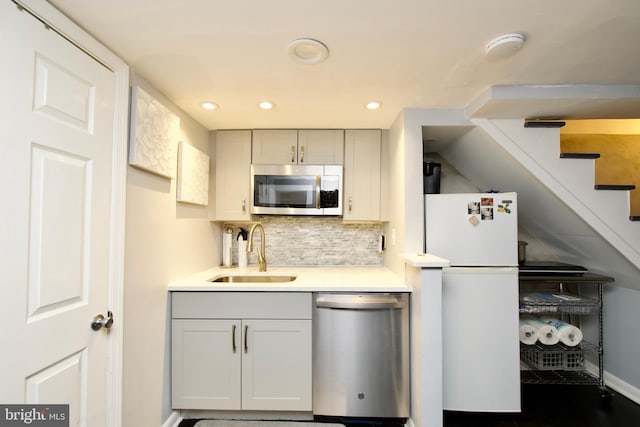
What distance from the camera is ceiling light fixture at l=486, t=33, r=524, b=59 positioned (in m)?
1.23

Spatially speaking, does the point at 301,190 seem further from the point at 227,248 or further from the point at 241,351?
the point at 241,351

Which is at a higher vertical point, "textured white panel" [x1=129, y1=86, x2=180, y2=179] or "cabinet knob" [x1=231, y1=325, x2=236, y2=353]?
"textured white panel" [x1=129, y1=86, x2=180, y2=179]

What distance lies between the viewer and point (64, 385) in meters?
1.13

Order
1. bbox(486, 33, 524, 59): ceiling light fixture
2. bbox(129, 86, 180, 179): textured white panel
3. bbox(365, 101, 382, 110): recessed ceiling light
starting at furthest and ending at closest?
bbox(365, 101, 382, 110): recessed ceiling light → bbox(129, 86, 180, 179): textured white panel → bbox(486, 33, 524, 59): ceiling light fixture

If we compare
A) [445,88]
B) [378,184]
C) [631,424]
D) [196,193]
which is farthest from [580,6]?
[631,424]

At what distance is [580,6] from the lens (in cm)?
106

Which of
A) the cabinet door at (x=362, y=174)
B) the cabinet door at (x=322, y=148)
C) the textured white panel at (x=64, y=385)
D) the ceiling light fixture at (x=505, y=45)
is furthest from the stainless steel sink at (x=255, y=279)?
the ceiling light fixture at (x=505, y=45)

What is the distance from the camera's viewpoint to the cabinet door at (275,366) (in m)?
1.87

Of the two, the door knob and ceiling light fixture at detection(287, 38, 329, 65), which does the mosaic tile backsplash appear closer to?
the door knob

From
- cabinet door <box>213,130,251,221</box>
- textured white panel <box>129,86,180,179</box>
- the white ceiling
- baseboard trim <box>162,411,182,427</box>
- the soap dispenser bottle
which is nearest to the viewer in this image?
the white ceiling

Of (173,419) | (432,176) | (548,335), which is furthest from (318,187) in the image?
(548,335)

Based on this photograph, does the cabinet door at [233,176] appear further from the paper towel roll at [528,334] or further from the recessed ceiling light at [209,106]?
the paper towel roll at [528,334]

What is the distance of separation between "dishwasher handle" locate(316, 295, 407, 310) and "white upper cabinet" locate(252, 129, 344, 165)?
1.16 meters

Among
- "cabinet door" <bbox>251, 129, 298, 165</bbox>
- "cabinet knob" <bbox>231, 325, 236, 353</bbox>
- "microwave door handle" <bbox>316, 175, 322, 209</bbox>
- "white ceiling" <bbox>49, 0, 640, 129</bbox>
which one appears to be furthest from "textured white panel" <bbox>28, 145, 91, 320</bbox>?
"microwave door handle" <bbox>316, 175, 322, 209</bbox>
